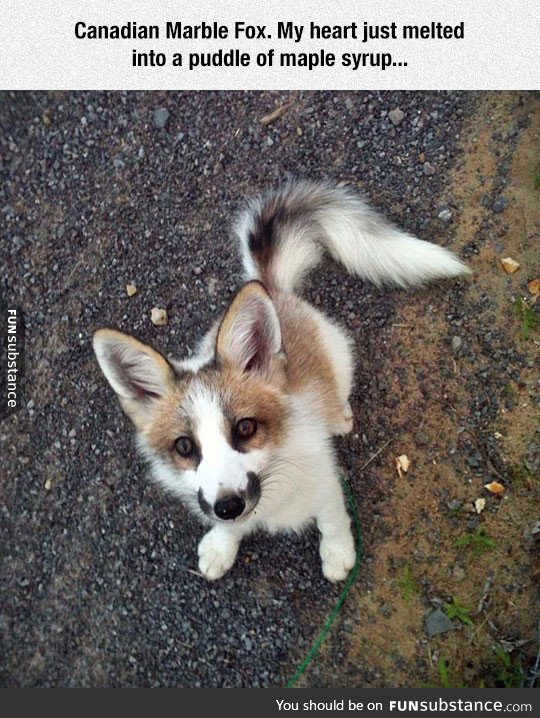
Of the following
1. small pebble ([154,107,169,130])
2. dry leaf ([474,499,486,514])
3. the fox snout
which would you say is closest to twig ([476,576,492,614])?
dry leaf ([474,499,486,514])

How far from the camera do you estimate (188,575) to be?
7.82 ft

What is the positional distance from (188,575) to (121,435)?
641 mm

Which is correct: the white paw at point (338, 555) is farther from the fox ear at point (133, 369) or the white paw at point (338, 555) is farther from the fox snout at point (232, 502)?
the fox ear at point (133, 369)

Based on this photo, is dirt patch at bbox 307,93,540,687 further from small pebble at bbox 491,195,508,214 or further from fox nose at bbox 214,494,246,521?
fox nose at bbox 214,494,246,521

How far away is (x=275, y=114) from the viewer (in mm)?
2604

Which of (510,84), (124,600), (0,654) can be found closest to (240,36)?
(510,84)

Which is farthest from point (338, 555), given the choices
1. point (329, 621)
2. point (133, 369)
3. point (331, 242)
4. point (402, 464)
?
point (331, 242)

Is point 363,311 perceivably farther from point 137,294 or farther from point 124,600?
point 124,600

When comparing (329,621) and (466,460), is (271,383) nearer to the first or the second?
(466,460)

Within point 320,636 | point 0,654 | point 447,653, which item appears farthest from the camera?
point 0,654

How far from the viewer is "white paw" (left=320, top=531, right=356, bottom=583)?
7.13 ft

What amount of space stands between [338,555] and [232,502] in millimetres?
793

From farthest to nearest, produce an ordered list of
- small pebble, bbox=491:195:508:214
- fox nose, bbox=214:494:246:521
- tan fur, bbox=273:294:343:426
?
small pebble, bbox=491:195:508:214, tan fur, bbox=273:294:343:426, fox nose, bbox=214:494:246:521

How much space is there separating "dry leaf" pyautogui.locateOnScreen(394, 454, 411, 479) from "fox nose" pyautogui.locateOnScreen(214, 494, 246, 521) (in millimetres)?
905
